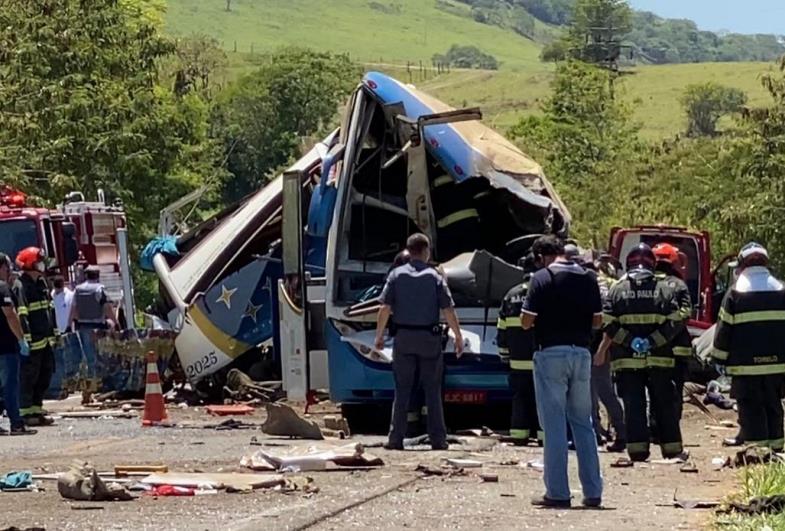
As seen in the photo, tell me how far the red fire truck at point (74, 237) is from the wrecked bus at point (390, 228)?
7.17 meters

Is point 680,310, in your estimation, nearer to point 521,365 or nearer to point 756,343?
point 756,343

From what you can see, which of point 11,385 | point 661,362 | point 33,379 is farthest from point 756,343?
point 33,379

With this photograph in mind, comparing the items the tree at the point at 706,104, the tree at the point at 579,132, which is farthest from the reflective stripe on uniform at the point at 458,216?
the tree at the point at 706,104

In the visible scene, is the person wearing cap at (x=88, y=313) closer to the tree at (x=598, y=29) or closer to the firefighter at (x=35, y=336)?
the firefighter at (x=35, y=336)

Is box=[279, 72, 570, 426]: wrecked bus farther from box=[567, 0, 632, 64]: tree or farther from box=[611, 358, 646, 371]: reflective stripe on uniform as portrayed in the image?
box=[567, 0, 632, 64]: tree

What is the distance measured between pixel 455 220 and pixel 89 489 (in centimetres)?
664

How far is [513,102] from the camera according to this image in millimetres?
148250

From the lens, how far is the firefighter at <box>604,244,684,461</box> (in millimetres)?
13148

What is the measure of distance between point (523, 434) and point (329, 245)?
2.54 m

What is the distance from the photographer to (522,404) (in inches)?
574

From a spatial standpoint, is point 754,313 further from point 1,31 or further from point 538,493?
point 1,31

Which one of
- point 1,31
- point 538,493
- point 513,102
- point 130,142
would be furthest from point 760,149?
point 513,102

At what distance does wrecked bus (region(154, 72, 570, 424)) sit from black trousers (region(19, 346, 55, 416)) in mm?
2827

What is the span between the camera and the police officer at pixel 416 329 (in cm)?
1415
